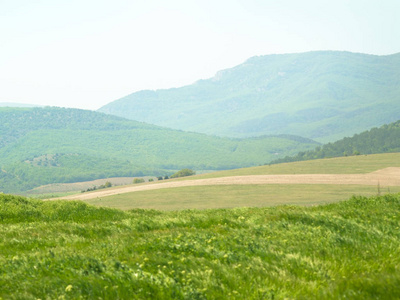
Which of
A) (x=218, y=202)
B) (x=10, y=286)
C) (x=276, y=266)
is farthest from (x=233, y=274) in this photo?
(x=218, y=202)

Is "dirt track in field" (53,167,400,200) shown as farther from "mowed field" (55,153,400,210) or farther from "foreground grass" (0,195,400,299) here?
"foreground grass" (0,195,400,299)

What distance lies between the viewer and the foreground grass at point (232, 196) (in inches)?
2859

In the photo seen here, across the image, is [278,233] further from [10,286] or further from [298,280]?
[10,286]

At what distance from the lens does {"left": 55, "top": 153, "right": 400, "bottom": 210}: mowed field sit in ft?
244

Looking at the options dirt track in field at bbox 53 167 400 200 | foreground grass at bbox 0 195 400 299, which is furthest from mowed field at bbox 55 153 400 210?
foreground grass at bbox 0 195 400 299

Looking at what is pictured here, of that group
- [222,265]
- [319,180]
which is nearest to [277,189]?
[319,180]

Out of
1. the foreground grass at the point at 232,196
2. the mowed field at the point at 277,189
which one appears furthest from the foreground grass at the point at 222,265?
the foreground grass at the point at 232,196

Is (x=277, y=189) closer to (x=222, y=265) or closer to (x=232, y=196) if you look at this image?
(x=232, y=196)

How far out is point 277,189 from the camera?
3474 inches

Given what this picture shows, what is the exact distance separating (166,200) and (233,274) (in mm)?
76099

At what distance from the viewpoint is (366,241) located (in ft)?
35.9

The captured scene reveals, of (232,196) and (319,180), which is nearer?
(232,196)

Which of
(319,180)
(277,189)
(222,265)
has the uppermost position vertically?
(222,265)

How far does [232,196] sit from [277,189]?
982cm
